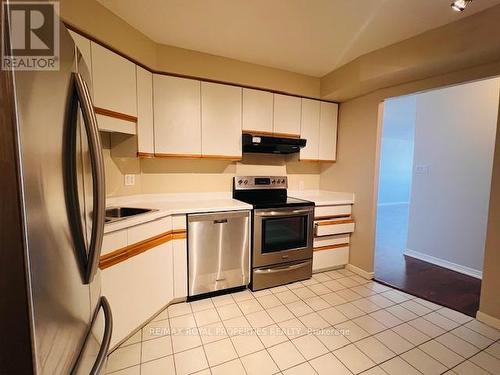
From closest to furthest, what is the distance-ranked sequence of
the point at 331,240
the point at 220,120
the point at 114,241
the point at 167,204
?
the point at 114,241
the point at 167,204
the point at 220,120
the point at 331,240

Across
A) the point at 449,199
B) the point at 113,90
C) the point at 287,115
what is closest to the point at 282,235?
the point at 287,115

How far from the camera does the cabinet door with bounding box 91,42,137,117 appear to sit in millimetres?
1679

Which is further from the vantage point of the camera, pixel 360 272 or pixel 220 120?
pixel 360 272

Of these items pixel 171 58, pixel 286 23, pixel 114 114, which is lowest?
pixel 114 114

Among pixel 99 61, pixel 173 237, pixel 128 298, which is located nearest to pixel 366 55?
pixel 99 61

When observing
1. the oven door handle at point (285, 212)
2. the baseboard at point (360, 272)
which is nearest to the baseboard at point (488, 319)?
the baseboard at point (360, 272)

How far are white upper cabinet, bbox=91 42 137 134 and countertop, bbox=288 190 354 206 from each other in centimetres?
209

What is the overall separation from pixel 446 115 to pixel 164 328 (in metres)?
4.04

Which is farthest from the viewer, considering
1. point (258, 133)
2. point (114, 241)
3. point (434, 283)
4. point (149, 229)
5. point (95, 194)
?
point (258, 133)

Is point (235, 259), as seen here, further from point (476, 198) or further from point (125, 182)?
point (476, 198)

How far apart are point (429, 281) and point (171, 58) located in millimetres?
3699

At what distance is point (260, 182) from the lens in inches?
115

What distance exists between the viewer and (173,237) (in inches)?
80.9

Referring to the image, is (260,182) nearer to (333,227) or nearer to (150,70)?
(333,227)
